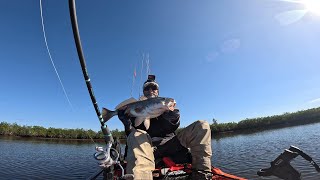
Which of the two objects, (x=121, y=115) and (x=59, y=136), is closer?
(x=121, y=115)

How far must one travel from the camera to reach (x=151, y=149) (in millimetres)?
4883

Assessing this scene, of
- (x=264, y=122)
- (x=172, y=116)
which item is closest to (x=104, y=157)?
(x=172, y=116)

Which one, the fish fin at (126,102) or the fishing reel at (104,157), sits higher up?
the fish fin at (126,102)

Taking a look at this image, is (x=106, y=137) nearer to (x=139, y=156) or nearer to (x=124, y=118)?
(x=124, y=118)

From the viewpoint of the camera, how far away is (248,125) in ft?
145

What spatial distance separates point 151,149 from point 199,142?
0.96 m

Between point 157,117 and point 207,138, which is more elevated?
point 157,117

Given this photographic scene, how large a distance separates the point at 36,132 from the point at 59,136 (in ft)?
10.6

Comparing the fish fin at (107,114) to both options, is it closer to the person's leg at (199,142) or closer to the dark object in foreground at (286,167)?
the person's leg at (199,142)

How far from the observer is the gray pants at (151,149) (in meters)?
4.33

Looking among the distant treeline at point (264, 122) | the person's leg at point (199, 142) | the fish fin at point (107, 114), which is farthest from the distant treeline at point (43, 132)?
→ the person's leg at point (199, 142)

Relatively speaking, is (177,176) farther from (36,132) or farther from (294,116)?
(294,116)

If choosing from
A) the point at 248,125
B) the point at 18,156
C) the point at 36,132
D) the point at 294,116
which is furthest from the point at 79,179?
the point at 294,116

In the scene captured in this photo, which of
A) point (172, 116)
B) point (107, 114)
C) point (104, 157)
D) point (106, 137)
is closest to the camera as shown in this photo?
point (104, 157)
